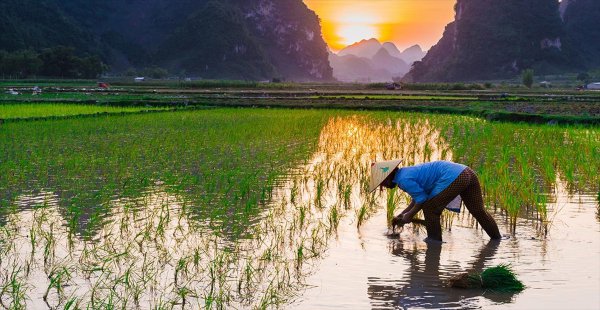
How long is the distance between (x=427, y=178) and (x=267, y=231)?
1517 mm

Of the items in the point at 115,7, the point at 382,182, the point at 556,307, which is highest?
the point at 115,7

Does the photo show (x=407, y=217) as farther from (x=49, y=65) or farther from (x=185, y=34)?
(x=185, y=34)

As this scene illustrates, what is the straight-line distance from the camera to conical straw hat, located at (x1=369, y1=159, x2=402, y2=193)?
5.12m

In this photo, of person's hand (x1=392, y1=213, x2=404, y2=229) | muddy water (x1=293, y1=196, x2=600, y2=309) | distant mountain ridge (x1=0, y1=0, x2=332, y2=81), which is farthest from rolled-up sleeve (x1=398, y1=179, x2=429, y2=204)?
distant mountain ridge (x1=0, y1=0, x2=332, y2=81)

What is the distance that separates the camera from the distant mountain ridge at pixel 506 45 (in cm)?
10469

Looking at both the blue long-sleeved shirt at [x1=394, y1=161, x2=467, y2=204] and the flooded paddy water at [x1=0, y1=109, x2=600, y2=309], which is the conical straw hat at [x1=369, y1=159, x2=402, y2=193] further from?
the flooded paddy water at [x1=0, y1=109, x2=600, y2=309]

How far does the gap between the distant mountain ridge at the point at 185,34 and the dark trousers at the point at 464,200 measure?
8261cm

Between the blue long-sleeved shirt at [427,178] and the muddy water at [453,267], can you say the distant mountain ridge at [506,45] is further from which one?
the blue long-sleeved shirt at [427,178]

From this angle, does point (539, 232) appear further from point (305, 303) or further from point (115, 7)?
point (115, 7)

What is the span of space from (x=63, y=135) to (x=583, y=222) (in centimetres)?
1090

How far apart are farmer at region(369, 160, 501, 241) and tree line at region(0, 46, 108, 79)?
55273 millimetres

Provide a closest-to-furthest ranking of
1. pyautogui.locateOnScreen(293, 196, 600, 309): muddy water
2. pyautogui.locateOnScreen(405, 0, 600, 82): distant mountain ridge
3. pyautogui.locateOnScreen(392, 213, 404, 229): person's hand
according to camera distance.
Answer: pyautogui.locateOnScreen(293, 196, 600, 309): muddy water
pyautogui.locateOnScreen(392, 213, 404, 229): person's hand
pyautogui.locateOnScreen(405, 0, 600, 82): distant mountain ridge

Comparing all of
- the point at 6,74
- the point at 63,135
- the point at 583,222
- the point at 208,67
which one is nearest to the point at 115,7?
the point at 208,67

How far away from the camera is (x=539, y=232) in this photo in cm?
571
